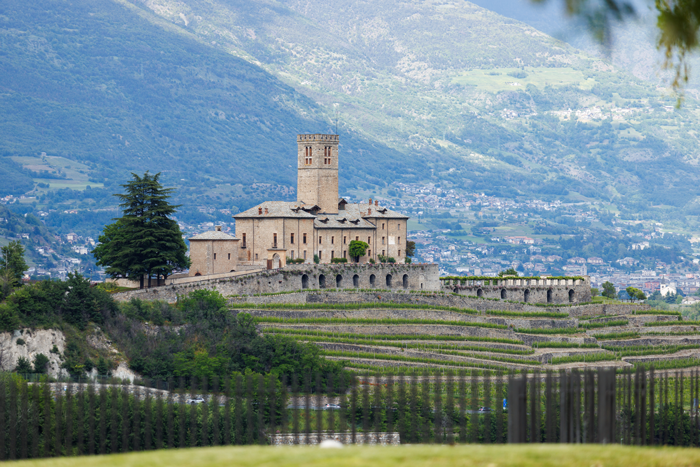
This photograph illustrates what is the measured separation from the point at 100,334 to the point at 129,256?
1082 cm

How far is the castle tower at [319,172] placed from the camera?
84062mm

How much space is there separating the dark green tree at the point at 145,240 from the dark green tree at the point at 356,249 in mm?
13286

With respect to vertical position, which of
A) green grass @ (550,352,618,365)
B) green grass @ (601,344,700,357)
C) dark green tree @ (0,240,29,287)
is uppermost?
dark green tree @ (0,240,29,287)

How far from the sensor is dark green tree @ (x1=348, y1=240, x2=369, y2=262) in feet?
261

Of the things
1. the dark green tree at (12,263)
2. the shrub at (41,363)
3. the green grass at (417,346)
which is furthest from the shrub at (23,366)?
the green grass at (417,346)

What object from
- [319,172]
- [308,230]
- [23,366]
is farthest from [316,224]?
[23,366]

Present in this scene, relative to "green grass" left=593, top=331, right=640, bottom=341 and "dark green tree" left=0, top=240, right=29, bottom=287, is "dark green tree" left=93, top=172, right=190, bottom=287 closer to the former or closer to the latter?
"dark green tree" left=0, top=240, right=29, bottom=287

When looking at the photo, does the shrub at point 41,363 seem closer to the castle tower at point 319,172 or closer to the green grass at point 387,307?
the green grass at point 387,307

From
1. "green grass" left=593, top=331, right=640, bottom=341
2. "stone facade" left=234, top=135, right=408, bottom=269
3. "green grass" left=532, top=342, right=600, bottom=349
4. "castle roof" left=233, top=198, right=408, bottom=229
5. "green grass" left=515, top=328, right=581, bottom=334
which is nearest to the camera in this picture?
"green grass" left=532, top=342, right=600, bottom=349

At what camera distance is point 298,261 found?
3014 inches

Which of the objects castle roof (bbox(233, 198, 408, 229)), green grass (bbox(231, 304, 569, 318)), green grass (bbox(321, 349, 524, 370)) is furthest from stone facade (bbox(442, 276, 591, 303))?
green grass (bbox(321, 349, 524, 370))

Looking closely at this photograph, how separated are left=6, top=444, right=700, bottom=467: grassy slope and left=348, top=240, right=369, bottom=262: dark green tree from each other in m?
63.5

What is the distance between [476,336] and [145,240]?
22699mm

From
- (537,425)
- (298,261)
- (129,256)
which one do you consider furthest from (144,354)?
(537,425)
